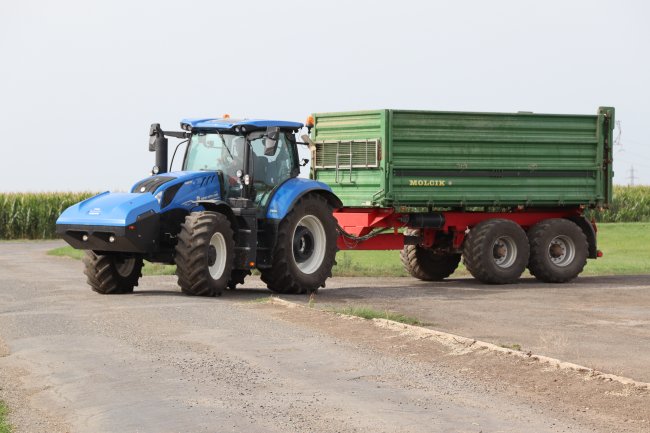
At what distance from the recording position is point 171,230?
62.3 ft

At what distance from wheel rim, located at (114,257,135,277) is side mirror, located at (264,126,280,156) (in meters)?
3.01

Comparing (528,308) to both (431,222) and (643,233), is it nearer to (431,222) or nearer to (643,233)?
(431,222)

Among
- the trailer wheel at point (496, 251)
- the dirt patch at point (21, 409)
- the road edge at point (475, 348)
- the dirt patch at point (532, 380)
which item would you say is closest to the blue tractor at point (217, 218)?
the road edge at point (475, 348)

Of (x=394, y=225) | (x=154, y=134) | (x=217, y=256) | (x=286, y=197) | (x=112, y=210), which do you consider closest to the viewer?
(x=112, y=210)

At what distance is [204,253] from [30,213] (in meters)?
32.3

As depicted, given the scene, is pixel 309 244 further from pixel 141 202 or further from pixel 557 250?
pixel 557 250

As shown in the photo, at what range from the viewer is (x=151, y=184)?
1917 centimetres

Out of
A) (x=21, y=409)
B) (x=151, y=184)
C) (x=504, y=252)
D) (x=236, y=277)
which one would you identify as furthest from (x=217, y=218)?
(x=21, y=409)

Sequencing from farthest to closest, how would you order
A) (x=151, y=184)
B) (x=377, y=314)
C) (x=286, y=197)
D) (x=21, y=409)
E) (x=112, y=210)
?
(x=286, y=197)
(x=151, y=184)
(x=112, y=210)
(x=377, y=314)
(x=21, y=409)

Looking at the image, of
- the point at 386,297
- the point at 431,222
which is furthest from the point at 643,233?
the point at 386,297

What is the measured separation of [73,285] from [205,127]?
4465 mm

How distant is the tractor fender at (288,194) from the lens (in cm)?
1950

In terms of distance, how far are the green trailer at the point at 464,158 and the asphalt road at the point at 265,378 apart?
5.82 m

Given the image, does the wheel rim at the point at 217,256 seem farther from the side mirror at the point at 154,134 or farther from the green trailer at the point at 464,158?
the green trailer at the point at 464,158
